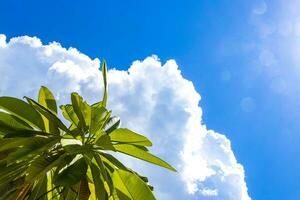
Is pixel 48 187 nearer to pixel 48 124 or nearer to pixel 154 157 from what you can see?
pixel 48 124

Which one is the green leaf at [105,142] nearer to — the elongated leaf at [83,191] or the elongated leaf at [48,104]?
the elongated leaf at [83,191]

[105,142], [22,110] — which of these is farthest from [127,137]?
[22,110]

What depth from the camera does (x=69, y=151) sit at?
387 cm

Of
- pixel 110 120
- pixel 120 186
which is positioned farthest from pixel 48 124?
pixel 120 186

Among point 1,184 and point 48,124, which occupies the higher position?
point 48,124

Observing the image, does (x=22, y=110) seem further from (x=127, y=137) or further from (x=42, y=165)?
(x=127, y=137)

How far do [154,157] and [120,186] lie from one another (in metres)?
0.41

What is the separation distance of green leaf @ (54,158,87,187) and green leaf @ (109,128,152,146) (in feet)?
1.55

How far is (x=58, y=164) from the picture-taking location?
4.05m

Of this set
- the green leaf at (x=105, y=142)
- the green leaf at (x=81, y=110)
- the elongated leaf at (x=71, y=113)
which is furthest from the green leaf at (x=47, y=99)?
the green leaf at (x=105, y=142)

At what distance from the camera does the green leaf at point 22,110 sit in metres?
4.34

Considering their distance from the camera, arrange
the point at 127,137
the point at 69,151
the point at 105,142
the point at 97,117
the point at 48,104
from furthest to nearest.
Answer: the point at 48,104
the point at 127,137
the point at 97,117
the point at 105,142
the point at 69,151

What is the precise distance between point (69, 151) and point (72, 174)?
187mm

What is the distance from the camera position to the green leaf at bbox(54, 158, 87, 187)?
3.80m
